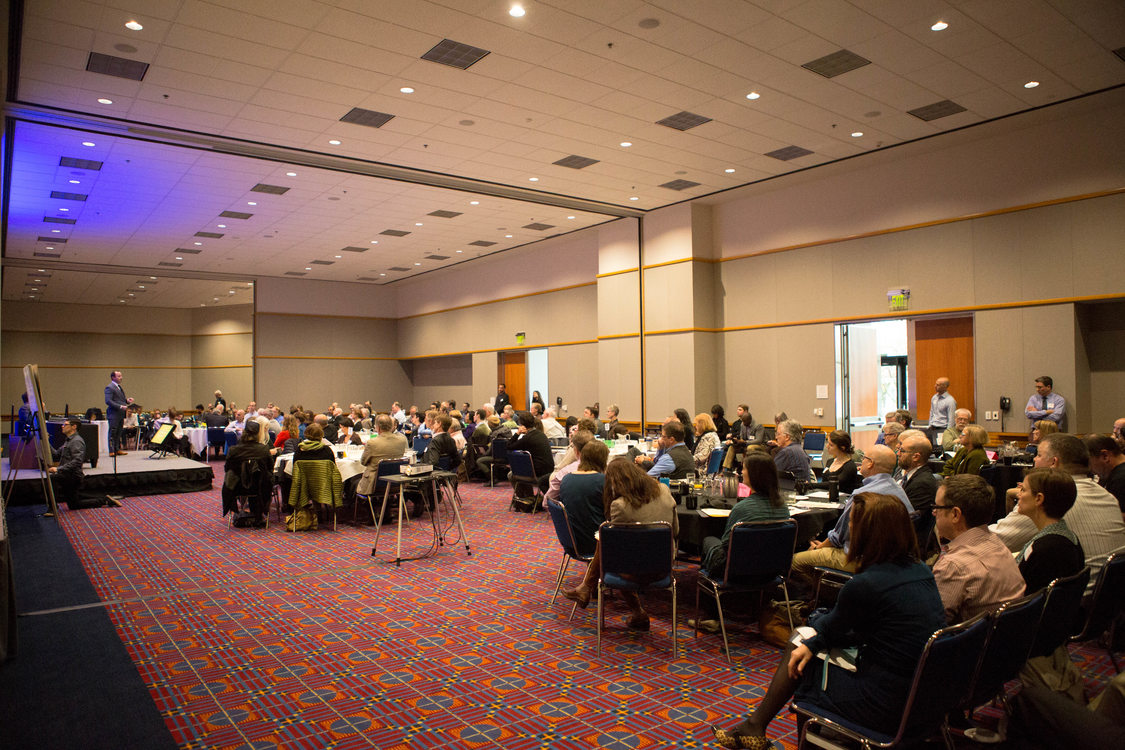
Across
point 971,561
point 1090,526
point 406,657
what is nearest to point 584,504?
point 406,657

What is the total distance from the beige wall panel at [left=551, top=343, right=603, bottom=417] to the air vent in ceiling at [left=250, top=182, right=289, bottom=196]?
7451mm


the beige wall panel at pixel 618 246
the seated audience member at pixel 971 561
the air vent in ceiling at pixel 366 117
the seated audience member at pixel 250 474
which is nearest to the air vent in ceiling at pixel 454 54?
the air vent in ceiling at pixel 366 117

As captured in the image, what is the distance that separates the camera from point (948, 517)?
10.5 ft

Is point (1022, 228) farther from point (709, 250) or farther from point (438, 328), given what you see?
point (438, 328)

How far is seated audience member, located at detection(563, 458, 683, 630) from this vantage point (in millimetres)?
4648

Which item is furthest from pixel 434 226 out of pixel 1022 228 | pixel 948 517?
pixel 948 517

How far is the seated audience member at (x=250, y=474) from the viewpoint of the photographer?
8.41 m

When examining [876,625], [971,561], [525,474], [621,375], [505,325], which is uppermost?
[505,325]

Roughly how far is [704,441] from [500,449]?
394 cm

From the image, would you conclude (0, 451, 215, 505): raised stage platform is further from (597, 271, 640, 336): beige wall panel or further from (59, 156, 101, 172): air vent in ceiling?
(597, 271, 640, 336): beige wall panel

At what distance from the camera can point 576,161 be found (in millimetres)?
11188

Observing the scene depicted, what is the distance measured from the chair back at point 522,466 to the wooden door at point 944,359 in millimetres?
6227

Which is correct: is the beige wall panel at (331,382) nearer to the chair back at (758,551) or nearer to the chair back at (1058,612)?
the chair back at (758,551)

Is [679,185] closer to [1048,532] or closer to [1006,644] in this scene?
[1048,532]
